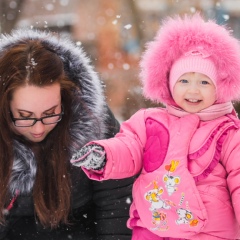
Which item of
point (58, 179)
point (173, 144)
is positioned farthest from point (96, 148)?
point (58, 179)

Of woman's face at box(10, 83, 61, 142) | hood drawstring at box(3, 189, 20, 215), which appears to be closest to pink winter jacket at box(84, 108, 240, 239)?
woman's face at box(10, 83, 61, 142)

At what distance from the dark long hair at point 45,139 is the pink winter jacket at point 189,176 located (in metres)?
0.53

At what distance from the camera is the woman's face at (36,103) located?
251cm

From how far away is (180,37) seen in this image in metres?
2.29

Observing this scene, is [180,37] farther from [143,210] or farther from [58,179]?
[58,179]

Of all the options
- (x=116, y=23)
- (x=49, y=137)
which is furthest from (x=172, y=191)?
(x=116, y=23)

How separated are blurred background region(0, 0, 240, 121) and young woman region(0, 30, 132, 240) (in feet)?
10.8

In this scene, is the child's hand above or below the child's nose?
below

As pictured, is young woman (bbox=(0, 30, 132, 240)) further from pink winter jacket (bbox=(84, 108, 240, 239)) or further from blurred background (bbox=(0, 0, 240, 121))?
blurred background (bbox=(0, 0, 240, 121))

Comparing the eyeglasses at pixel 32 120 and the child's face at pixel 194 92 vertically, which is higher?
the child's face at pixel 194 92

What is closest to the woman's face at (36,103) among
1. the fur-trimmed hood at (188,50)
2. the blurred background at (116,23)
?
the fur-trimmed hood at (188,50)

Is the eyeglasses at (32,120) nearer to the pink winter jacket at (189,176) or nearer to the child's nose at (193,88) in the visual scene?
the pink winter jacket at (189,176)

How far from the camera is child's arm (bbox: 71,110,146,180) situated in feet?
6.84

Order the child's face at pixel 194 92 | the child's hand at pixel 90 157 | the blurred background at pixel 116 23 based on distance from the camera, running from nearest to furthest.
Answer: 1. the child's hand at pixel 90 157
2. the child's face at pixel 194 92
3. the blurred background at pixel 116 23
